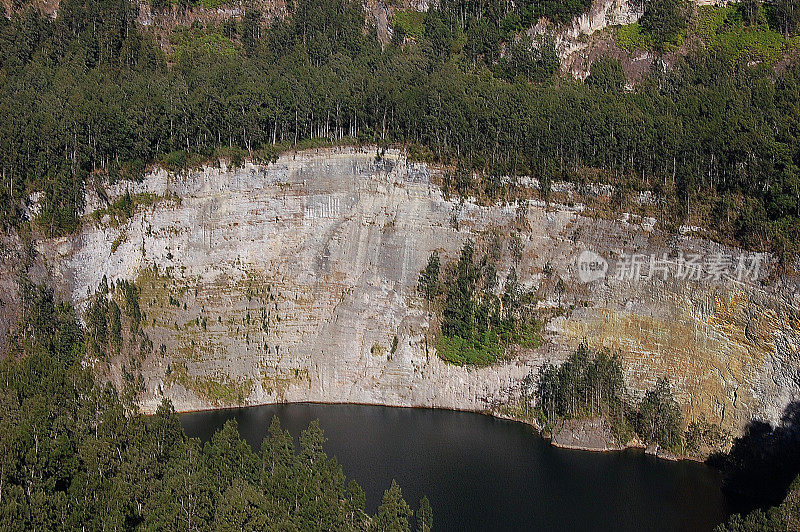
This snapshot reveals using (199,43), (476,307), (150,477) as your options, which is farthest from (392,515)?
(199,43)

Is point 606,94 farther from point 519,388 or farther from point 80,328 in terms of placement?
point 80,328

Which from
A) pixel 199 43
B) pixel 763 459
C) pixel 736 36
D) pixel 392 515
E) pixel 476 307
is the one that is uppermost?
pixel 736 36

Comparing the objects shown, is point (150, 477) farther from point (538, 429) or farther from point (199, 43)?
point (199, 43)

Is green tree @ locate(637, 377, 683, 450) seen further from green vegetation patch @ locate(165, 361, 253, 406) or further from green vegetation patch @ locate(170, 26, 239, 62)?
green vegetation patch @ locate(170, 26, 239, 62)

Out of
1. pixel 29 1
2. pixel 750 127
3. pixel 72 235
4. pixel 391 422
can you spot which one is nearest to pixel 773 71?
pixel 750 127

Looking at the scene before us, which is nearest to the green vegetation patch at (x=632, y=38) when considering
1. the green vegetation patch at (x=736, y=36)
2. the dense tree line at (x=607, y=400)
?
the green vegetation patch at (x=736, y=36)

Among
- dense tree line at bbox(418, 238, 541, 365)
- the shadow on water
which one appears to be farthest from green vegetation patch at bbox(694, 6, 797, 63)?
the shadow on water
